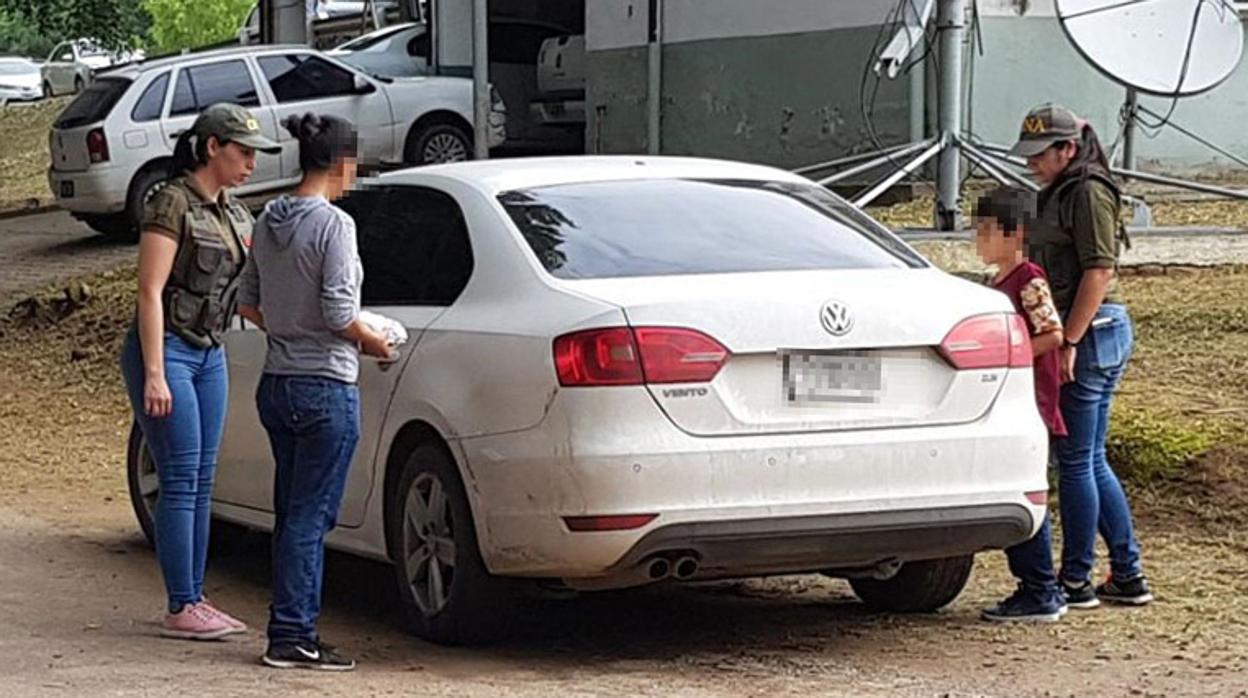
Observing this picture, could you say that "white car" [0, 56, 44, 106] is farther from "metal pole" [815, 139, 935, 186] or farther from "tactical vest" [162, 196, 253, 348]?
"tactical vest" [162, 196, 253, 348]

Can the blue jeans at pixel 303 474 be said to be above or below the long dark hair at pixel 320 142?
below

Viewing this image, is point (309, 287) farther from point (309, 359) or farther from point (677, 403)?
point (677, 403)

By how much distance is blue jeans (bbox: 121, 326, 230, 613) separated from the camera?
7051 millimetres

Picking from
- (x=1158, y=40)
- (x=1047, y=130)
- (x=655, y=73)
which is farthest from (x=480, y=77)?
(x=1047, y=130)

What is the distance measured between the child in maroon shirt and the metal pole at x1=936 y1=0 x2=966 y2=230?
20.4 ft

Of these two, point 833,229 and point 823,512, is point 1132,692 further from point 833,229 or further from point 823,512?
point 833,229

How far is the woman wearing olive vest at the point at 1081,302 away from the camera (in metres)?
7.34

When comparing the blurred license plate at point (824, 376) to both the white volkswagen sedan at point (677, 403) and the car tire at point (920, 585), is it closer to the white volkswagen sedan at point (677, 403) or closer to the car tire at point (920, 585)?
the white volkswagen sedan at point (677, 403)

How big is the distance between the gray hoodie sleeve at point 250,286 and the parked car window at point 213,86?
46.7ft

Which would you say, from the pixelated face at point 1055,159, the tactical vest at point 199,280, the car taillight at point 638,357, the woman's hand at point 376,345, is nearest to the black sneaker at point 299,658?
the woman's hand at point 376,345

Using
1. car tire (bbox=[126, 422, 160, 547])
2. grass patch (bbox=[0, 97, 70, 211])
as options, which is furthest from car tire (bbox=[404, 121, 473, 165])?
car tire (bbox=[126, 422, 160, 547])

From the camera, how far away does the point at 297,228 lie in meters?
6.54

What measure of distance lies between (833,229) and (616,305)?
1.15 meters

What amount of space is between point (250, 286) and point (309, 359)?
433mm
